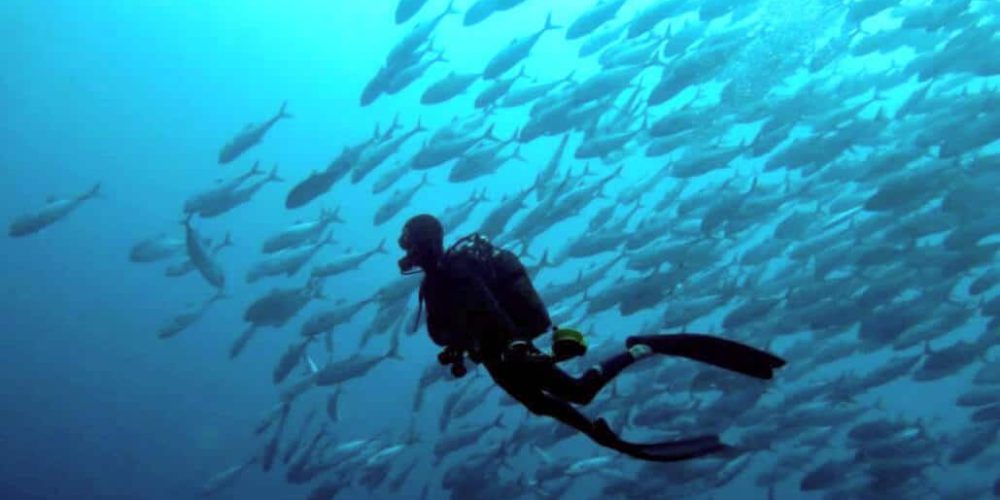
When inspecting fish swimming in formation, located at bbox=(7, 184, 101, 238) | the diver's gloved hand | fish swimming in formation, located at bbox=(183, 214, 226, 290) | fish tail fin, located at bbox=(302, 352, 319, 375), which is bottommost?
fish tail fin, located at bbox=(302, 352, 319, 375)

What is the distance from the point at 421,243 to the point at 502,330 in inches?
15.9

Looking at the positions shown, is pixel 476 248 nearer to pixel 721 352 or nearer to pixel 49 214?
pixel 721 352

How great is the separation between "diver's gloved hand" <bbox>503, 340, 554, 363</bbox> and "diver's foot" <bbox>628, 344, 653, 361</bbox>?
55cm

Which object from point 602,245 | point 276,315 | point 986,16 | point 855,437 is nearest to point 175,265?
point 276,315

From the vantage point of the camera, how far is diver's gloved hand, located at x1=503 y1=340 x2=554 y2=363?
8.72ft

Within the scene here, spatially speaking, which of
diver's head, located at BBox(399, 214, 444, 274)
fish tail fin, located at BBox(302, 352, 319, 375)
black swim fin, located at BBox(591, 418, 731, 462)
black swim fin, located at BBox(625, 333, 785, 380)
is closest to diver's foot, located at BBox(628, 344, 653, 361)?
black swim fin, located at BBox(625, 333, 785, 380)

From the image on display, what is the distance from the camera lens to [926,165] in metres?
9.41

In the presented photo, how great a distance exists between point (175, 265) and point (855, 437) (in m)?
10.7

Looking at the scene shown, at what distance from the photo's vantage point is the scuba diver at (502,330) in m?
2.74

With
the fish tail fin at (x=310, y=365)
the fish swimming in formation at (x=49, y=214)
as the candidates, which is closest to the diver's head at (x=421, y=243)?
the fish tail fin at (x=310, y=365)

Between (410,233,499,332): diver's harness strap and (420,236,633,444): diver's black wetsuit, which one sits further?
(410,233,499,332): diver's harness strap

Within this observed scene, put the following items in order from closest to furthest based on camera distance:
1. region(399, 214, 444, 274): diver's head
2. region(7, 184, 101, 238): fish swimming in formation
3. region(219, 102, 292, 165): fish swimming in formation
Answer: region(399, 214, 444, 274): diver's head < region(219, 102, 292, 165): fish swimming in formation < region(7, 184, 101, 238): fish swimming in formation

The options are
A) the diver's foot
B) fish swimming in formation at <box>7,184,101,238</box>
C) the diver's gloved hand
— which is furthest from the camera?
fish swimming in formation at <box>7,184,101,238</box>

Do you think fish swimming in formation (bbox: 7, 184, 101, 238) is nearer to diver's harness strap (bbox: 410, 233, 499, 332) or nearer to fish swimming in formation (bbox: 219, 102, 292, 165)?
fish swimming in formation (bbox: 219, 102, 292, 165)
